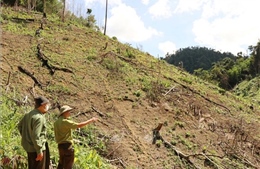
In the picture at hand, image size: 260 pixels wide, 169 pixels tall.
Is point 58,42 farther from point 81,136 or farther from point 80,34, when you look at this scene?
point 81,136

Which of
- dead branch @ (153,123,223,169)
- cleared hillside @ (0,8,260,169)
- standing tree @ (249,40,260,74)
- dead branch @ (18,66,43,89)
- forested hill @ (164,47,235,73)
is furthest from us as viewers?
forested hill @ (164,47,235,73)

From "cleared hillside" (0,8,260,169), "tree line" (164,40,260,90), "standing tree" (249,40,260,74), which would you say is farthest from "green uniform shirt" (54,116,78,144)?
"standing tree" (249,40,260,74)

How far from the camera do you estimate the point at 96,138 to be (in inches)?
311

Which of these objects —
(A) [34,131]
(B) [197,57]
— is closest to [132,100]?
(A) [34,131]

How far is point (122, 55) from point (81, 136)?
734 centimetres

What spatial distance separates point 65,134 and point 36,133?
78 centimetres

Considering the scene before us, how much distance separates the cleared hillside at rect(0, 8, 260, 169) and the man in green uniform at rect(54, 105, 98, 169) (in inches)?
124

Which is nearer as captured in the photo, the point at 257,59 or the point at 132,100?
the point at 132,100

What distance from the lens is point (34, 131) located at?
3.58 m

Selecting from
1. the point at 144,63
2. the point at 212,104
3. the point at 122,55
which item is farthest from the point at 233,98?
the point at 122,55

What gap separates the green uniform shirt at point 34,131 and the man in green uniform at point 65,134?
0.54m

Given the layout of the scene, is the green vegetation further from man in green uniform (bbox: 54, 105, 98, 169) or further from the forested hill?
the forested hill

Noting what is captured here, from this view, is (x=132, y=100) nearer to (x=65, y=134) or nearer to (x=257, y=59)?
(x=65, y=134)

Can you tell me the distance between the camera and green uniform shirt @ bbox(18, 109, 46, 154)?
3578 mm
